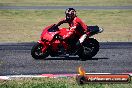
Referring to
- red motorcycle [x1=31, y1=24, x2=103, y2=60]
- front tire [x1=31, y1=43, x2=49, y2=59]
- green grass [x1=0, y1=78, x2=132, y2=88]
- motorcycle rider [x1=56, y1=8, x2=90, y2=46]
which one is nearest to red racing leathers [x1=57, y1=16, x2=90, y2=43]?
motorcycle rider [x1=56, y1=8, x2=90, y2=46]

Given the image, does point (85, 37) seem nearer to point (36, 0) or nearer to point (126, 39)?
point (126, 39)

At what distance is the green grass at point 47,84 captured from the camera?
10331 millimetres

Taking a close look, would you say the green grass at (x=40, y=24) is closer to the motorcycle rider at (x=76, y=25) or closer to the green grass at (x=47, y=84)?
the motorcycle rider at (x=76, y=25)

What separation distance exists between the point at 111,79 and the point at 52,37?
5476 millimetres

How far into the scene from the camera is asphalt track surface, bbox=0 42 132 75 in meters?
13.0

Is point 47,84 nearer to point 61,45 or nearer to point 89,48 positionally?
point 61,45

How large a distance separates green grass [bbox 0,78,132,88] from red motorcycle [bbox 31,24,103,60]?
3547 mm

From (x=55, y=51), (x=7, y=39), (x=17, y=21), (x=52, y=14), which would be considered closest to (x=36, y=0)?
(x=52, y=14)

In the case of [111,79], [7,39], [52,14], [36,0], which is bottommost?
[36,0]

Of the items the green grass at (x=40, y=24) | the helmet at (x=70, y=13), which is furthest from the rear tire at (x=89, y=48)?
the green grass at (x=40, y=24)

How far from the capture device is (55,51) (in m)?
15.1

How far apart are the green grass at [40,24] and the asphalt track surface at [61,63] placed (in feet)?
16.5

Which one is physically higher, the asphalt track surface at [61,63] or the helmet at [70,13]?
the helmet at [70,13]

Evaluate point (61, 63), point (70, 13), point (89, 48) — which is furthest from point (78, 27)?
point (61, 63)
